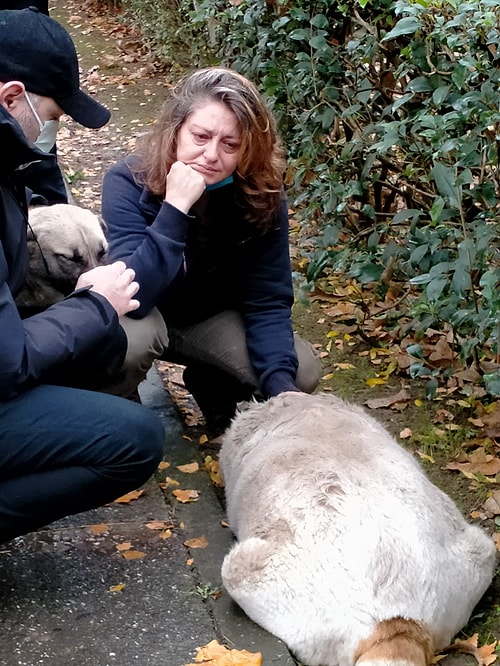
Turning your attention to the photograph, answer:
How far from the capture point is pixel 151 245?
139 inches

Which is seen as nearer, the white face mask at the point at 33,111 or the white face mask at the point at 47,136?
the white face mask at the point at 33,111

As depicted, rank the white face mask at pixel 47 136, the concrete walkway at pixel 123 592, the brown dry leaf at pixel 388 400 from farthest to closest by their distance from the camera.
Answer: the brown dry leaf at pixel 388 400 < the white face mask at pixel 47 136 < the concrete walkway at pixel 123 592

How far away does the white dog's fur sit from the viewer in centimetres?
365

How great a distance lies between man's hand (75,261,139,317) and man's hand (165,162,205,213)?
1.26 feet

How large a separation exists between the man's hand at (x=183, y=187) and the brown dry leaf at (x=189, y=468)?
1.13 m

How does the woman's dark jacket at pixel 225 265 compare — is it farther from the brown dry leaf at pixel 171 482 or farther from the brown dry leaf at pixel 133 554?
the brown dry leaf at pixel 133 554

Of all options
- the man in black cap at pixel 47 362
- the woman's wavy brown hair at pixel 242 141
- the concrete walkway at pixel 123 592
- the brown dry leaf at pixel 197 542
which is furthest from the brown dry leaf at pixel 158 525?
the woman's wavy brown hair at pixel 242 141

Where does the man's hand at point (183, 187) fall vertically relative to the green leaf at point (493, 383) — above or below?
above

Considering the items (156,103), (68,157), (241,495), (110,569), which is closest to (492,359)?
(241,495)

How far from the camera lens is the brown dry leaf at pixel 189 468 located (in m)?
4.08

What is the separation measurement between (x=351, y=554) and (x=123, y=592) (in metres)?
0.86

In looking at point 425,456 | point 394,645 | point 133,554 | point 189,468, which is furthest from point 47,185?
point 394,645

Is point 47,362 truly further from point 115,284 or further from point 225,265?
point 225,265

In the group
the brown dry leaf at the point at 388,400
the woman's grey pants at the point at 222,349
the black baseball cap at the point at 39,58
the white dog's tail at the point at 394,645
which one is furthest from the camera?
the brown dry leaf at the point at 388,400
